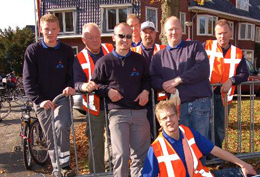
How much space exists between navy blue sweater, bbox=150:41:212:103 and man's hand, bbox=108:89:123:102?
0.59 m

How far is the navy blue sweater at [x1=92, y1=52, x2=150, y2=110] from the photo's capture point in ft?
10.2

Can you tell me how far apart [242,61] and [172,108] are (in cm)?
201

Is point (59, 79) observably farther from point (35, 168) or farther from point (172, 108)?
point (35, 168)

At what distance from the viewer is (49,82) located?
3.44m

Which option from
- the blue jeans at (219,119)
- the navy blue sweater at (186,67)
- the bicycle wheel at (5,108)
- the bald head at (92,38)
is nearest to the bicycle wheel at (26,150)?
the bald head at (92,38)

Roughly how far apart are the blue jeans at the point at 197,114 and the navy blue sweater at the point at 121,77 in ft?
2.13

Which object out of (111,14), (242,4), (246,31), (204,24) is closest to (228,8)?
(242,4)

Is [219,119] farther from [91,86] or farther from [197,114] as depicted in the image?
[91,86]

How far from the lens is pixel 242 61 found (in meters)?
4.03

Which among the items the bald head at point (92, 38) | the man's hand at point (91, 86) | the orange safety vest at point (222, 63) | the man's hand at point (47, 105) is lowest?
the man's hand at point (47, 105)

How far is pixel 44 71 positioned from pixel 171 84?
1.68 metres

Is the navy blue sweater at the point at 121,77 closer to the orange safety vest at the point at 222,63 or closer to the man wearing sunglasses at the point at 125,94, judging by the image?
the man wearing sunglasses at the point at 125,94

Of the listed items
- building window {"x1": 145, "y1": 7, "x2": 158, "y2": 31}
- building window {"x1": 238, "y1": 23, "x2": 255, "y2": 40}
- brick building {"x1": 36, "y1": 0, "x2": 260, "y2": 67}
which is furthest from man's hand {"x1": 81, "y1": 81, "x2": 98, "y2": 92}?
building window {"x1": 238, "y1": 23, "x2": 255, "y2": 40}

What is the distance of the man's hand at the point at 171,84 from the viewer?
10.5ft
